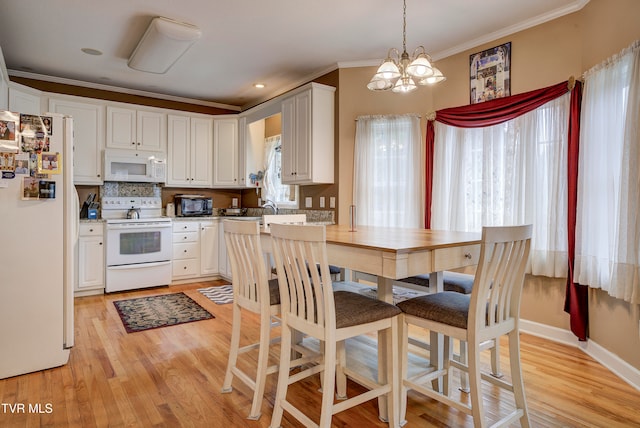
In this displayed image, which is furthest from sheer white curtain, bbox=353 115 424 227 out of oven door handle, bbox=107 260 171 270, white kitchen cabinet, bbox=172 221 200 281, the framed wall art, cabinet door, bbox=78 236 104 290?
cabinet door, bbox=78 236 104 290

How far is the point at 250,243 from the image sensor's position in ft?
6.48

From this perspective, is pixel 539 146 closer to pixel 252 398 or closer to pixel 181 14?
pixel 252 398

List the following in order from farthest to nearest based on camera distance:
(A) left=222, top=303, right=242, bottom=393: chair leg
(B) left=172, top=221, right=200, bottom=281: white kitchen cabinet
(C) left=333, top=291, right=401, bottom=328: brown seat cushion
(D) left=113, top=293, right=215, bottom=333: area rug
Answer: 1. (B) left=172, top=221, right=200, bottom=281: white kitchen cabinet
2. (D) left=113, top=293, right=215, bottom=333: area rug
3. (A) left=222, top=303, right=242, bottom=393: chair leg
4. (C) left=333, top=291, right=401, bottom=328: brown seat cushion

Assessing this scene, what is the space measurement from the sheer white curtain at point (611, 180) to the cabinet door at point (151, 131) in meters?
4.65

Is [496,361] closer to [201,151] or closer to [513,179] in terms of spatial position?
[513,179]

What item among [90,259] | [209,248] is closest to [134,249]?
[90,259]

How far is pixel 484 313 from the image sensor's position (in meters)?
1.64

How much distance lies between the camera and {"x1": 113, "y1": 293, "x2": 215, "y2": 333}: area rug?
340cm

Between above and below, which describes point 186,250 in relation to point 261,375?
above

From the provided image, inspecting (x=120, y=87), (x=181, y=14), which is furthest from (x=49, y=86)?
(x=181, y=14)

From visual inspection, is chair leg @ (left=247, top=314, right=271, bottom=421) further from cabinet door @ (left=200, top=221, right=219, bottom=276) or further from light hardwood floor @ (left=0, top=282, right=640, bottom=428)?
cabinet door @ (left=200, top=221, right=219, bottom=276)

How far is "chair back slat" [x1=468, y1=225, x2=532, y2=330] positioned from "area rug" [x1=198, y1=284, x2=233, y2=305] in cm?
301

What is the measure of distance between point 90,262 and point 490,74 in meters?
4.61

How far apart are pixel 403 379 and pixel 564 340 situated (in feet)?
6.10
